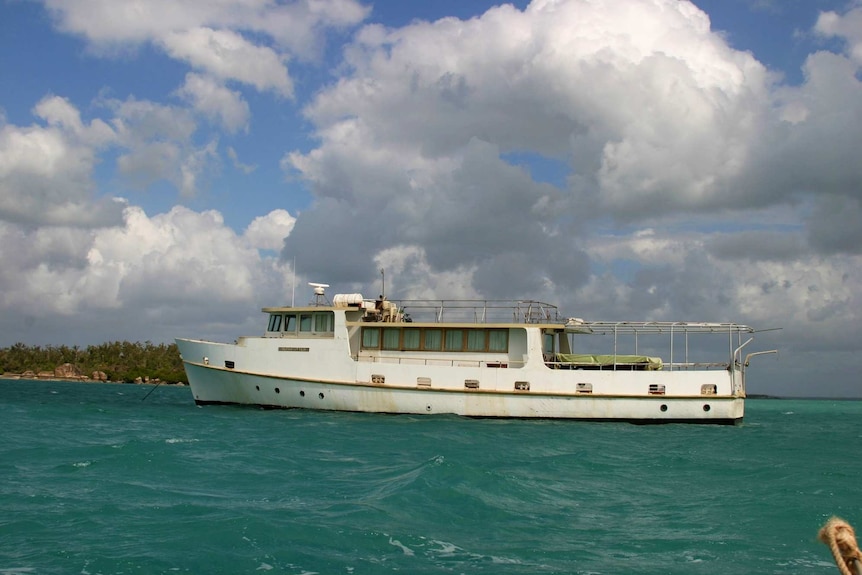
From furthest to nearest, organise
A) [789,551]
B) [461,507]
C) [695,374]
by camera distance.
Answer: [695,374]
[461,507]
[789,551]

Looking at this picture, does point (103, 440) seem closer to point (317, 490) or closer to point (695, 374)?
point (317, 490)

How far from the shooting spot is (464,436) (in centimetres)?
2328

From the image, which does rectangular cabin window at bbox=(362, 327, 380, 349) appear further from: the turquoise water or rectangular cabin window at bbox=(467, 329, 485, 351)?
the turquoise water

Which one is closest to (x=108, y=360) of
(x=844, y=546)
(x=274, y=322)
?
(x=274, y=322)

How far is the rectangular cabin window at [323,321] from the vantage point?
99.6 ft

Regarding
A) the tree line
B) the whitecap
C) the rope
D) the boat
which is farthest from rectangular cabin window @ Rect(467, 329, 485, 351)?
the tree line

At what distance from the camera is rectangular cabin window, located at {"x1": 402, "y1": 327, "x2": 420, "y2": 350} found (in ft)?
98.7

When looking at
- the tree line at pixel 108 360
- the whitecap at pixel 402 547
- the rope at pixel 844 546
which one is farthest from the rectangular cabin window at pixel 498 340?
the tree line at pixel 108 360

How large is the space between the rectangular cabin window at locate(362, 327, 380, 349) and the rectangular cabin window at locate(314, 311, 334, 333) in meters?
1.46

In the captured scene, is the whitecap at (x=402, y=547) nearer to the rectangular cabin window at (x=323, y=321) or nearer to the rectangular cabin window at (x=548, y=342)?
the rectangular cabin window at (x=548, y=342)

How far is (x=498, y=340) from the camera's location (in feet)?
96.4

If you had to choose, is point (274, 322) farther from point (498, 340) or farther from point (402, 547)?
point (402, 547)

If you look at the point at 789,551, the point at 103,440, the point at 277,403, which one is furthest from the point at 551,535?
the point at 277,403

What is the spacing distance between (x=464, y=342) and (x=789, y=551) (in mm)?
19113
